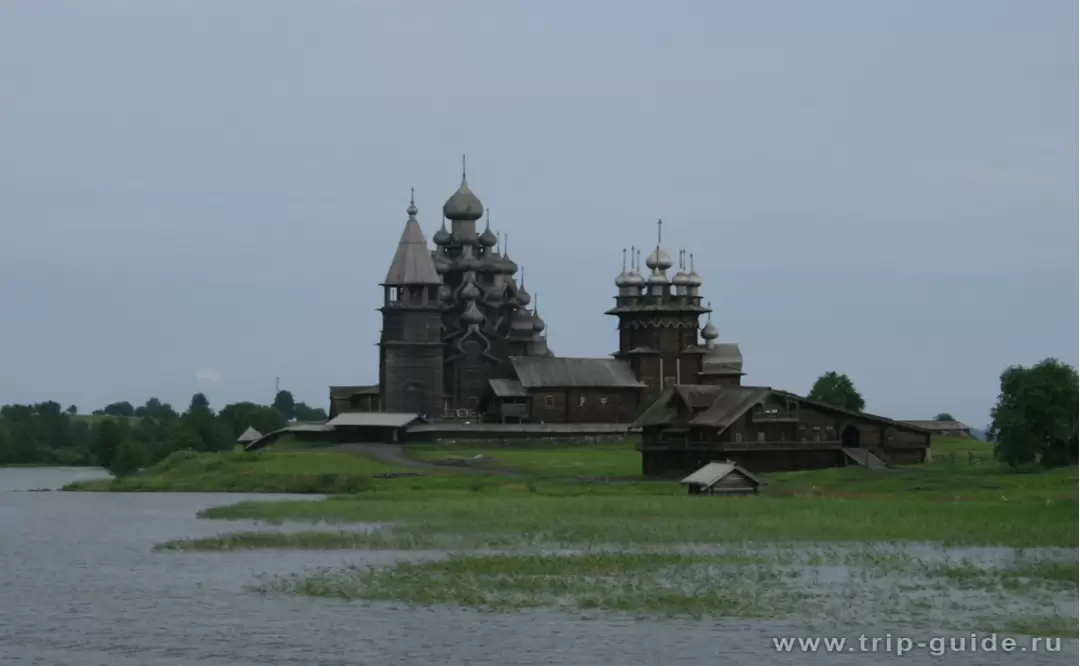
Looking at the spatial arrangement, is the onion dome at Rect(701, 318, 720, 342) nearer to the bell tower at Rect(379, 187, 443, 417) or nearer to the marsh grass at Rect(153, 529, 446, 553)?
the bell tower at Rect(379, 187, 443, 417)

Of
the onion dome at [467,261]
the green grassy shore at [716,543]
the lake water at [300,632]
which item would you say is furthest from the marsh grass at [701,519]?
the onion dome at [467,261]

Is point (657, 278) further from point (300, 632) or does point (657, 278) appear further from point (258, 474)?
point (300, 632)

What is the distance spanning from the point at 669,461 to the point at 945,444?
95.5 feet

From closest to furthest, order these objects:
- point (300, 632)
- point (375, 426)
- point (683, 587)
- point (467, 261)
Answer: point (300, 632) < point (683, 587) < point (375, 426) < point (467, 261)

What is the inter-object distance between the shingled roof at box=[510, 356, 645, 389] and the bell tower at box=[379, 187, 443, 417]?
6.78 m

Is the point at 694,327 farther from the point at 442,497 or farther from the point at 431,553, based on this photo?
the point at 431,553

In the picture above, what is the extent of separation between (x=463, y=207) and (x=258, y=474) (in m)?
35.9

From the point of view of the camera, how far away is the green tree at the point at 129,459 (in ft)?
387

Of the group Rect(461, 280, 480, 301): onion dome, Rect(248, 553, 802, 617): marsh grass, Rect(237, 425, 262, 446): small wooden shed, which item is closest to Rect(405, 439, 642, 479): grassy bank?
Rect(461, 280, 480, 301): onion dome

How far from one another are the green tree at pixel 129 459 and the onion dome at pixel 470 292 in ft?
75.5

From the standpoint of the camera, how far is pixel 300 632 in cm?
3762

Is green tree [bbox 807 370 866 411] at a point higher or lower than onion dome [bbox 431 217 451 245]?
lower

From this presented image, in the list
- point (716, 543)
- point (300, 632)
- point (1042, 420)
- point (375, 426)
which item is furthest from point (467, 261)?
point (300, 632)

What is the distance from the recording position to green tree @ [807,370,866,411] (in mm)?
125562
